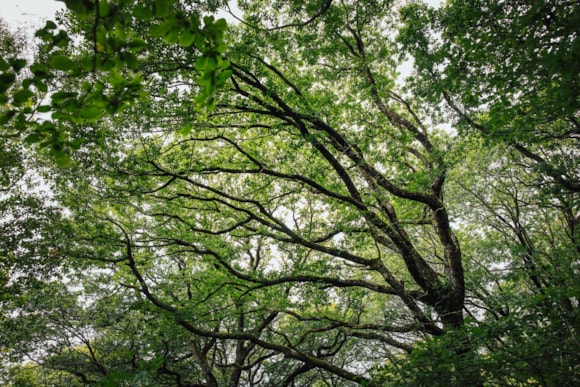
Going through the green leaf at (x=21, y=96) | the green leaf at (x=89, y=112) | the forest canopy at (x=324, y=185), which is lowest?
the green leaf at (x=89, y=112)

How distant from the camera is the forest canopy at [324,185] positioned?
354 cm

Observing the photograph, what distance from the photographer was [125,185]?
6.85 m

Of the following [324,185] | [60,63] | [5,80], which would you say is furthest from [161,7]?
[324,185]

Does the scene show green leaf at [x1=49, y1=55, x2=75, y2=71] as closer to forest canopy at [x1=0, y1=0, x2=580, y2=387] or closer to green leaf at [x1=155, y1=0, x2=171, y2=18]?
green leaf at [x1=155, y1=0, x2=171, y2=18]

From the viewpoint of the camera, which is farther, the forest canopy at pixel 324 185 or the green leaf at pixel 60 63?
the forest canopy at pixel 324 185

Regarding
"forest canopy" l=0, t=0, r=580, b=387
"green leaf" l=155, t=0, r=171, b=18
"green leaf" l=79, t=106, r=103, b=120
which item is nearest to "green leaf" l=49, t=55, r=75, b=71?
"green leaf" l=79, t=106, r=103, b=120

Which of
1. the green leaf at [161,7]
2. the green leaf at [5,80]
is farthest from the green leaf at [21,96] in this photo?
the green leaf at [161,7]

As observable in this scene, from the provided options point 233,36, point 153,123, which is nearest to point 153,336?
point 153,123

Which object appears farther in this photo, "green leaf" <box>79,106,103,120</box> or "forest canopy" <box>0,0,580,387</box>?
"forest canopy" <box>0,0,580,387</box>

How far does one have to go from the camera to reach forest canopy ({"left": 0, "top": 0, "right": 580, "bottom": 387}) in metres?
3.54

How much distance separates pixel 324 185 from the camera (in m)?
8.09

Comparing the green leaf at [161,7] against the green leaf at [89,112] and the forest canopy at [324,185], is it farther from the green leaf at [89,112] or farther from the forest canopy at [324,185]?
the forest canopy at [324,185]

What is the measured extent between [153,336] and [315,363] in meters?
5.10

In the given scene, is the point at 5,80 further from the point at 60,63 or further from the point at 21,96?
the point at 60,63
